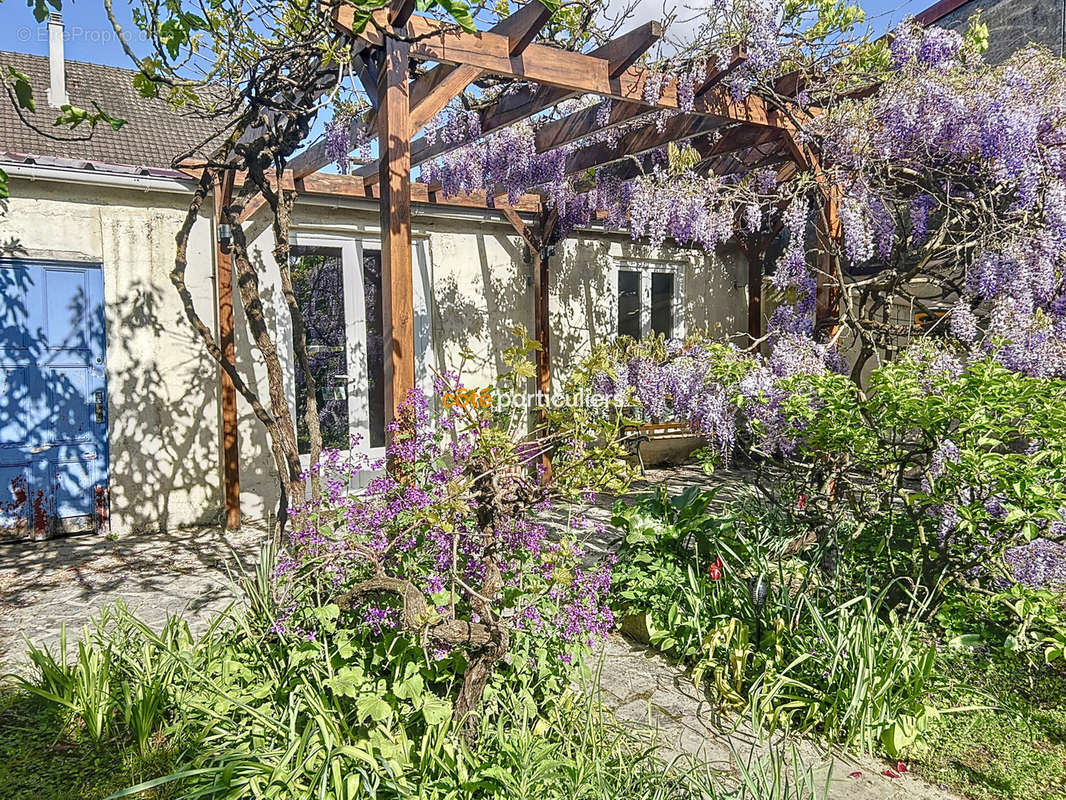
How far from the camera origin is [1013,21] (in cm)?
614

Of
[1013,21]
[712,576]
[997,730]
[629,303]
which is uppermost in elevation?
[1013,21]

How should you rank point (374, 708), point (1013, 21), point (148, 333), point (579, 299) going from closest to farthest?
1. point (374, 708)
2. point (148, 333)
3. point (1013, 21)
4. point (579, 299)

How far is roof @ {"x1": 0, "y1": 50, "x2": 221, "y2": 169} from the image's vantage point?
26.3 ft

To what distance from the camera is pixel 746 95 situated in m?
4.17

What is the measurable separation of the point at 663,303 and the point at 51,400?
5.82 m

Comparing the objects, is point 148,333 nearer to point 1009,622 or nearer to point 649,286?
point 649,286

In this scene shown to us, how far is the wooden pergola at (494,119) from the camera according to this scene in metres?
3.09

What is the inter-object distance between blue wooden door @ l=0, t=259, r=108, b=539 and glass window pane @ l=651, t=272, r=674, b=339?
534cm

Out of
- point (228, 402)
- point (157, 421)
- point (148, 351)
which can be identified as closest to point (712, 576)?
point (228, 402)

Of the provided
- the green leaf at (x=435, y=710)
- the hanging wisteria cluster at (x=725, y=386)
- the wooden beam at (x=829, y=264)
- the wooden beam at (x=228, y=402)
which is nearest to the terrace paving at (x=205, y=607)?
the wooden beam at (x=228, y=402)

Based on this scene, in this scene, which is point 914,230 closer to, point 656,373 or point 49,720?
point 656,373

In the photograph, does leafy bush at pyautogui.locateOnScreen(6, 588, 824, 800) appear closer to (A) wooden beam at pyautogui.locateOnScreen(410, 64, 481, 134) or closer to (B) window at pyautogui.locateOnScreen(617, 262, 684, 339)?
(A) wooden beam at pyautogui.locateOnScreen(410, 64, 481, 134)

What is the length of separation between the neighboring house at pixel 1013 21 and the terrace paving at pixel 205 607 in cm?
476

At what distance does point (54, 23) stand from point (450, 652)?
6.96 m
